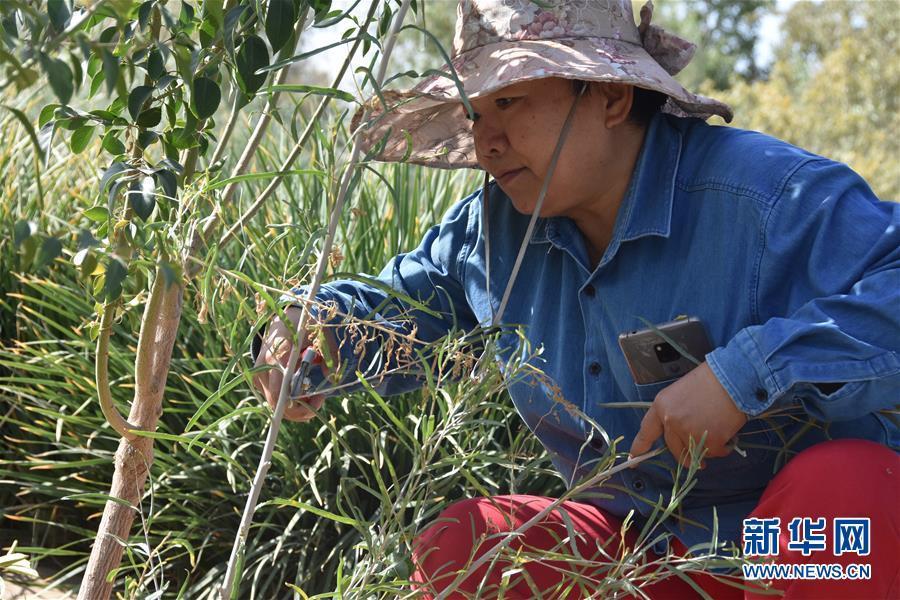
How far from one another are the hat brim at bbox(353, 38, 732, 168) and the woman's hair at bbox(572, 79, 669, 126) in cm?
3

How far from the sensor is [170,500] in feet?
8.49

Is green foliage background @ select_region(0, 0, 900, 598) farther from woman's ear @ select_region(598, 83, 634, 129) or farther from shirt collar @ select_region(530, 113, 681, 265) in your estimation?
woman's ear @ select_region(598, 83, 634, 129)

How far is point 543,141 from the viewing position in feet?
6.27

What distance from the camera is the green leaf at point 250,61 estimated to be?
1.40 m

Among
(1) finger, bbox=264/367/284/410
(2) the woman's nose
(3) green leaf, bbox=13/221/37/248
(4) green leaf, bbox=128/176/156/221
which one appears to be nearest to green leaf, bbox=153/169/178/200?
(4) green leaf, bbox=128/176/156/221

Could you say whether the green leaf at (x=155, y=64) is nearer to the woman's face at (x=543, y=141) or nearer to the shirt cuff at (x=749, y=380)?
the woman's face at (x=543, y=141)

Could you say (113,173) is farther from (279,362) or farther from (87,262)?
(279,362)

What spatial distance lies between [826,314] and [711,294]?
267 millimetres

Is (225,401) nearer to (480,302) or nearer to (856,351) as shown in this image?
(480,302)

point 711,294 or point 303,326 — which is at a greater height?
point 303,326

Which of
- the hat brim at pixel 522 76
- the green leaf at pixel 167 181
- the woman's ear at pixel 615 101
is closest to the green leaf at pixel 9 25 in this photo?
the green leaf at pixel 167 181

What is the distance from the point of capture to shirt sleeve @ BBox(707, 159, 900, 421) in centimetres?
161

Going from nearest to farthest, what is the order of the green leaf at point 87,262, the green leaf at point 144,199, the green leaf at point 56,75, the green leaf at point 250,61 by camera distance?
the green leaf at point 56,75 → the green leaf at point 87,262 → the green leaf at point 144,199 → the green leaf at point 250,61

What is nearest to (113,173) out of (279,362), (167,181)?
(167,181)
